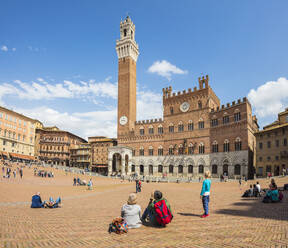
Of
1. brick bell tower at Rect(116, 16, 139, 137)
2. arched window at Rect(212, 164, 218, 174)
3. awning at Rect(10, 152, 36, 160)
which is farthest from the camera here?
brick bell tower at Rect(116, 16, 139, 137)

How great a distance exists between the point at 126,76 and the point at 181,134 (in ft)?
78.9

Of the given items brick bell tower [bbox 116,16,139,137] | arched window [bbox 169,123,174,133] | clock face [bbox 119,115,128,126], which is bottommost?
arched window [bbox 169,123,174,133]

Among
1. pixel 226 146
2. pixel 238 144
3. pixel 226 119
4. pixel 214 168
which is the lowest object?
pixel 214 168

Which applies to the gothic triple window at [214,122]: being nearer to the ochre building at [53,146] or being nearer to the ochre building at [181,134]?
the ochre building at [181,134]

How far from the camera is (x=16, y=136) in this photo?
6316 cm

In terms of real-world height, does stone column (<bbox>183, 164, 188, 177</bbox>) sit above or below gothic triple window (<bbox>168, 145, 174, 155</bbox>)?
below

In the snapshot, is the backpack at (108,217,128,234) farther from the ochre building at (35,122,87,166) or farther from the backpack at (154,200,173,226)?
the ochre building at (35,122,87,166)

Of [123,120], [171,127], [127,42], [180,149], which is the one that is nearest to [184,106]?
[171,127]

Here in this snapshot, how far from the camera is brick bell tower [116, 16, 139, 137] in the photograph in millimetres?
61344

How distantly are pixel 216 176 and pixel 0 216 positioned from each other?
4145cm

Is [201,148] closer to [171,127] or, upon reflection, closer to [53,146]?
[171,127]

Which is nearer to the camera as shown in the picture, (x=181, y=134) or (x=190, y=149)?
(x=190, y=149)

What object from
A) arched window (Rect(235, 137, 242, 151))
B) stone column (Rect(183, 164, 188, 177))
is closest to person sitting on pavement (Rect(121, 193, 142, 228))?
arched window (Rect(235, 137, 242, 151))

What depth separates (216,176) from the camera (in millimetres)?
44406
